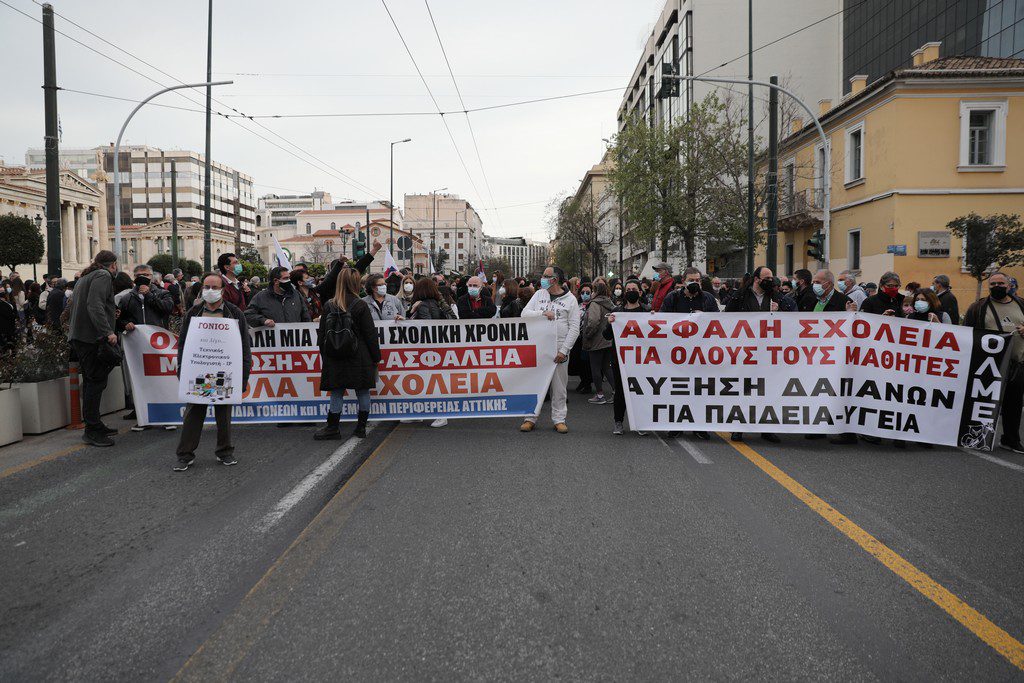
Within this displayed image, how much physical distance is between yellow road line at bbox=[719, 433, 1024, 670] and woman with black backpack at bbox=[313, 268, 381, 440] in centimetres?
426

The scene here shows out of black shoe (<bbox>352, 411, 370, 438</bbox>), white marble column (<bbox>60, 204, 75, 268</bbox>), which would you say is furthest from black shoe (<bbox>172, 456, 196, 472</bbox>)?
white marble column (<bbox>60, 204, 75, 268</bbox>)

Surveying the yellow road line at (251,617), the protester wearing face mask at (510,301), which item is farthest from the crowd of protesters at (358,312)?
the yellow road line at (251,617)

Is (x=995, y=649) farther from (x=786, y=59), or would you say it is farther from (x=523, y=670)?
(x=786, y=59)

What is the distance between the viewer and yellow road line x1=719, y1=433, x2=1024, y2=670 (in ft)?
10.8

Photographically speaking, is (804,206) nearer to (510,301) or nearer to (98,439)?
(510,301)

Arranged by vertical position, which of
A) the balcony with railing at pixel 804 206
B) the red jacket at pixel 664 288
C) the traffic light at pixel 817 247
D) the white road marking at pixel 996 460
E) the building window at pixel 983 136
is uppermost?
the building window at pixel 983 136

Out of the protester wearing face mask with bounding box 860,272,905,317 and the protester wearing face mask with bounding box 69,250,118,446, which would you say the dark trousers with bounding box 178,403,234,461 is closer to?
the protester wearing face mask with bounding box 69,250,118,446

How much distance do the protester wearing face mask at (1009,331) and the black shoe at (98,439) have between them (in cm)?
897

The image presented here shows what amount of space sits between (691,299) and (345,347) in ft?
13.5

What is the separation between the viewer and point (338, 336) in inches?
306

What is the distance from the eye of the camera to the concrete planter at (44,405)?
8.09 m

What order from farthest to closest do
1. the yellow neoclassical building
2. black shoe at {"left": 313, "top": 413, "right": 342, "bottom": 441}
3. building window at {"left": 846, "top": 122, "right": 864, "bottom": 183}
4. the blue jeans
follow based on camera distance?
building window at {"left": 846, "top": 122, "right": 864, "bottom": 183}
the yellow neoclassical building
the blue jeans
black shoe at {"left": 313, "top": 413, "right": 342, "bottom": 441}

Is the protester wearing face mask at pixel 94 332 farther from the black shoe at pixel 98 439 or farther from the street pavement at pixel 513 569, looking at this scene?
the street pavement at pixel 513 569

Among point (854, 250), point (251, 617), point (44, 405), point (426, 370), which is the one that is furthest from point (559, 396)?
point (854, 250)
